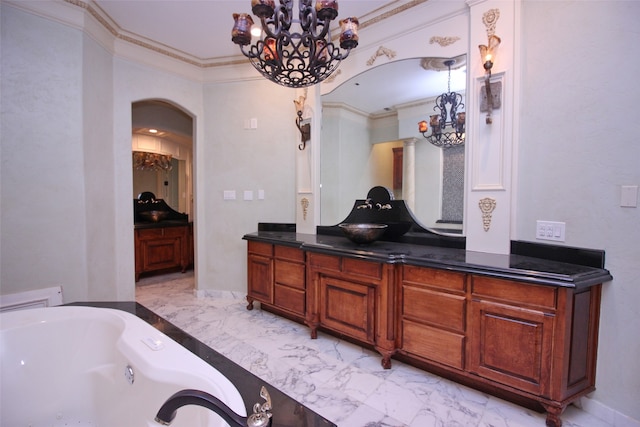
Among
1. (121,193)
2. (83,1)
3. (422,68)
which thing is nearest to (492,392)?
(422,68)

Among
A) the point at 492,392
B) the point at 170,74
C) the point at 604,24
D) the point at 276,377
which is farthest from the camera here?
the point at 170,74

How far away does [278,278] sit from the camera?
306 cm

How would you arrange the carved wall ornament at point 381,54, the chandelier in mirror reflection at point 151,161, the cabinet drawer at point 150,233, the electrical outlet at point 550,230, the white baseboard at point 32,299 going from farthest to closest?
1. the chandelier in mirror reflection at point 151,161
2. the cabinet drawer at point 150,233
3. the carved wall ornament at point 381,54
4. the white baseboard at point 32,299
5. the electrical outlet at point 550,230

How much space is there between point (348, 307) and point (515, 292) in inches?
45.2

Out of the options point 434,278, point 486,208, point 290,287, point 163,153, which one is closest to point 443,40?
point 486,208

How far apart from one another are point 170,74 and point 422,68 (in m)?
2.80

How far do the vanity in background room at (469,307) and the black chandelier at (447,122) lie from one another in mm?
640

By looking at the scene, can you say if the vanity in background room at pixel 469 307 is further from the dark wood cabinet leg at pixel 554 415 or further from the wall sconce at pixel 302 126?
the wall sconce at pixel 302 126

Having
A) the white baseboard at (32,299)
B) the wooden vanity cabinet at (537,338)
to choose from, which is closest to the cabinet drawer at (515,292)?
the wooden vanity cabinet at (537,338)

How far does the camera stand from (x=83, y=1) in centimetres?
256

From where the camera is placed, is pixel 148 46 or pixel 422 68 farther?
pixel 148 46

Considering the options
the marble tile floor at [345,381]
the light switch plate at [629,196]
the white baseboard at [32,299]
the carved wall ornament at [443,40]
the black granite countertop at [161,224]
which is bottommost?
the marble tile floor at [345,381]

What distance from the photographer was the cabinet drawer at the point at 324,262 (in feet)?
8.18

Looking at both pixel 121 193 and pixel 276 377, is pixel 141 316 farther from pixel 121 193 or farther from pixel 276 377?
pixel 121 193
